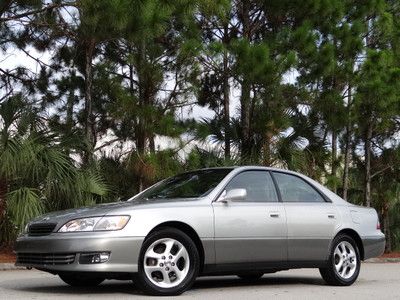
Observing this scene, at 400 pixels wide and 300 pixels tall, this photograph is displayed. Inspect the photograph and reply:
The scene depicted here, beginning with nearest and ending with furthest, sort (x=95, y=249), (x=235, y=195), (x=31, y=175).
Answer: (x=95, y=249), (x=235, y=195), (x=31, y=175)

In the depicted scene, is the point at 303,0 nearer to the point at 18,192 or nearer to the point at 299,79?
the point at 299,79

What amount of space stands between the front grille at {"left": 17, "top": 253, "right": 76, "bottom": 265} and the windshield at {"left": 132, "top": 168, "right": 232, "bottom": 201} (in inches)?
60.4

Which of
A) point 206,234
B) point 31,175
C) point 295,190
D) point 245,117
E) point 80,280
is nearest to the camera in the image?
point 206,234

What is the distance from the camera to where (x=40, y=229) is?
26.1ft

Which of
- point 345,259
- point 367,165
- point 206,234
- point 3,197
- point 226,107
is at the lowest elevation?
point 345,259

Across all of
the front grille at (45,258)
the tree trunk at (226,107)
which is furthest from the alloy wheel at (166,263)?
the tree trunk at (226,107)

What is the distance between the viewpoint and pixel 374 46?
22.3m

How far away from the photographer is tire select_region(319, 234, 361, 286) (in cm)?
935

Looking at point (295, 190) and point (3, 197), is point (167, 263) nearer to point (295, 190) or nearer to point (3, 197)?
point (295, 190)

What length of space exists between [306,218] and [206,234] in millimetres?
1657

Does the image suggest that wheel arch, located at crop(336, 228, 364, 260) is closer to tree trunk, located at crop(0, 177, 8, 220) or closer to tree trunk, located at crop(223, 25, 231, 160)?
tree trunk, located at crop(0, 177, 8, 220)

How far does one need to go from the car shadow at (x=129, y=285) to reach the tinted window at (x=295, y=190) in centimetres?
126

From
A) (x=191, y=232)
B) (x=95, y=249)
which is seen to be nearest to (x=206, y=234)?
(x=191, y=232)

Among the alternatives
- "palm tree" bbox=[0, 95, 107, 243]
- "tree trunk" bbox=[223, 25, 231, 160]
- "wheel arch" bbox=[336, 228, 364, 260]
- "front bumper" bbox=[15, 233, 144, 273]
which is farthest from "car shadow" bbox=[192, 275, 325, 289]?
"tree trunk" bbox=[223, 25, 231, 160]
